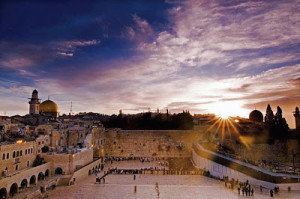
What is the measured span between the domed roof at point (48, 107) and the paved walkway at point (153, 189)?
73.2ft

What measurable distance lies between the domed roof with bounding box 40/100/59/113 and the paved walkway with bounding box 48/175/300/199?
22323mm

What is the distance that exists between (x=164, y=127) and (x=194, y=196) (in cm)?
A: 2207

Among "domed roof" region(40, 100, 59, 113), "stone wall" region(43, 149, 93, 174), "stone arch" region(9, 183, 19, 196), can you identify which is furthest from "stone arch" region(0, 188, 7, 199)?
"domed roof" region(40, 100, 59, 113)

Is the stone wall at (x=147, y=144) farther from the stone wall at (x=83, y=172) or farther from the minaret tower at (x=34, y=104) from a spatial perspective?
the minaret tower at (x=34, y=104)

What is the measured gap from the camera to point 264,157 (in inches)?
891

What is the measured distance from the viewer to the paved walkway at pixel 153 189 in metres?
11.8

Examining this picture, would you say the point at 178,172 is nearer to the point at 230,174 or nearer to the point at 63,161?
the point at 230,174

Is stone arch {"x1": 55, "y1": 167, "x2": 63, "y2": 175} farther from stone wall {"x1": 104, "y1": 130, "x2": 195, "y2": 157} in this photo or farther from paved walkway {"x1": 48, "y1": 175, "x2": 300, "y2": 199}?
stone wall {"x1": 104, "y1": 130, "x2": 195, "y2": 157}

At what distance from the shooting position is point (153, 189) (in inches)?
527

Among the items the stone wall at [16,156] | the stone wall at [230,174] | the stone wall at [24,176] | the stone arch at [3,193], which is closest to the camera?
the stone arch at [3,193]

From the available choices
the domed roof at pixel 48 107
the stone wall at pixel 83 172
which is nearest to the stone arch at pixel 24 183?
the stone wall at pixel 83 172

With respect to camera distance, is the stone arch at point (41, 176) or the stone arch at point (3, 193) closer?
the stone arch at point (3, 193)

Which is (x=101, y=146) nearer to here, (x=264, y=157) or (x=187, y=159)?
(x=187, y=159)

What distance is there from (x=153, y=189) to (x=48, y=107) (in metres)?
28.0
